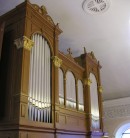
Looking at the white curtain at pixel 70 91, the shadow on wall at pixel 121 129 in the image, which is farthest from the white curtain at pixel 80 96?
the shadow on wall at pixel 121 129

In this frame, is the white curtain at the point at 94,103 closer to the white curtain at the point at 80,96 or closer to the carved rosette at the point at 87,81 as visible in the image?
the carved rosette at the point at 87,81

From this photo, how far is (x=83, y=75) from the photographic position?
6.19 metres

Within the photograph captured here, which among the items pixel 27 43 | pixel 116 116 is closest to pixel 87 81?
pixel 27 43

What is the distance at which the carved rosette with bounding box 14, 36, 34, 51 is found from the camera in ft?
13.1

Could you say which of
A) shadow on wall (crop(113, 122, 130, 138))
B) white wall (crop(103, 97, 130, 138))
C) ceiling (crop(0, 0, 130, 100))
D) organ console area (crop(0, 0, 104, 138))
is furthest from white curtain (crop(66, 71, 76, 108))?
shadow on wall (crop(113, 122, 130, 138))

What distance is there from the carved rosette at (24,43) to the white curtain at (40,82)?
8.5 inches

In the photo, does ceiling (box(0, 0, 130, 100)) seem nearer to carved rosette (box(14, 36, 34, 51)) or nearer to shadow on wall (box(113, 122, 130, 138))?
shadow on wall (box(113, 122, 130, 138))

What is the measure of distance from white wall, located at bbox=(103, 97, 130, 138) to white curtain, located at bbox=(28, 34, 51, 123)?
502 centimetres

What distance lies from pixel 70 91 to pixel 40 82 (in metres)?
1.30

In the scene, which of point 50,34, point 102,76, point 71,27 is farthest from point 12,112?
point 102,76

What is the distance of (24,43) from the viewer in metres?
4.00

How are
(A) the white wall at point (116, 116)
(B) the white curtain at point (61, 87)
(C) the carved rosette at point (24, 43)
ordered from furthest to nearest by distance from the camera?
(A) the white wall at point (116, 116) < (B) the white curtain at point (61, 87) < (C) the carved rosette at point (24, 43)

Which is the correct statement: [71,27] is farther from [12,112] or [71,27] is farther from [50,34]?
[12,112]

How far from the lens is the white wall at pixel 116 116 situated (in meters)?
8.64
